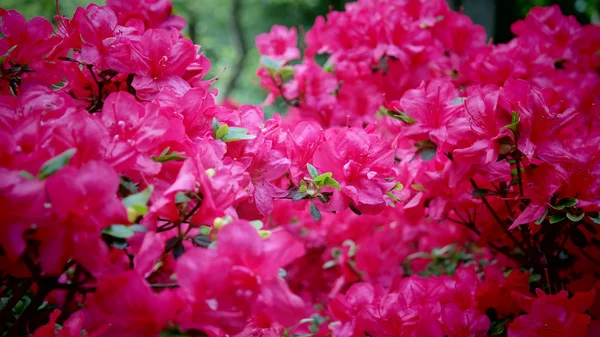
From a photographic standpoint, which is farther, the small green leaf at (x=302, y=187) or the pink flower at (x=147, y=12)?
the pink flower at (x=147, y=12)

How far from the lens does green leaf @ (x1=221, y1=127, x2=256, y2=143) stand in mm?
832

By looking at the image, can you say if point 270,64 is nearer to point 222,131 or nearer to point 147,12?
point 147,12

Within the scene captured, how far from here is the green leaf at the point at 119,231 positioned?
0.62 m

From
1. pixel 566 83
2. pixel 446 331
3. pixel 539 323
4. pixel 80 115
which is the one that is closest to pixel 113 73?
pixel 80 115

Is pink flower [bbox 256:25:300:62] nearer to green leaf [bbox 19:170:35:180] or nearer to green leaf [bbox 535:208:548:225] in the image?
green leaf [bbox 535:208:548:225]

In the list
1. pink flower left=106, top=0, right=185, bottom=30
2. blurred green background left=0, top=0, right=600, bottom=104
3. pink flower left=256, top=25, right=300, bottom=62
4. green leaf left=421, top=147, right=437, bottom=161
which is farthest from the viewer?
blurred green background left=0, top=0, right=600, bottom=104

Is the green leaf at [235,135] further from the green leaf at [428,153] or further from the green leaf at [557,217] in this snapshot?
the green leaf at [557,217]

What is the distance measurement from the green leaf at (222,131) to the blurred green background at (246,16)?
106 inches

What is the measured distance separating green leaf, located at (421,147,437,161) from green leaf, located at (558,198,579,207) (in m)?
0.28

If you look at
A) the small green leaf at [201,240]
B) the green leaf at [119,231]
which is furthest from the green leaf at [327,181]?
the green leaf at [119,231]

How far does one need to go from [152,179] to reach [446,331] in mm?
707

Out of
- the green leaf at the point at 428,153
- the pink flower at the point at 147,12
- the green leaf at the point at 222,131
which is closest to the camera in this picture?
the green leaf at the point at 222,131

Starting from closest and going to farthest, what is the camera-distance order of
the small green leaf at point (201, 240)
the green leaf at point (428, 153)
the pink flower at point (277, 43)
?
the small green leaf at point (201, 240) < the green leaf at point (428, 153) < the pink flower at point (277, 43)

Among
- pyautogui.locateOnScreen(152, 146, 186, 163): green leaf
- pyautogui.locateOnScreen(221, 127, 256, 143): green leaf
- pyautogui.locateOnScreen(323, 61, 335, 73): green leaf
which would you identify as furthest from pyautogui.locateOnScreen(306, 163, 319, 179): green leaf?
pyautogui.locateOnScreen(323, 61, 335, 73): green leaf
